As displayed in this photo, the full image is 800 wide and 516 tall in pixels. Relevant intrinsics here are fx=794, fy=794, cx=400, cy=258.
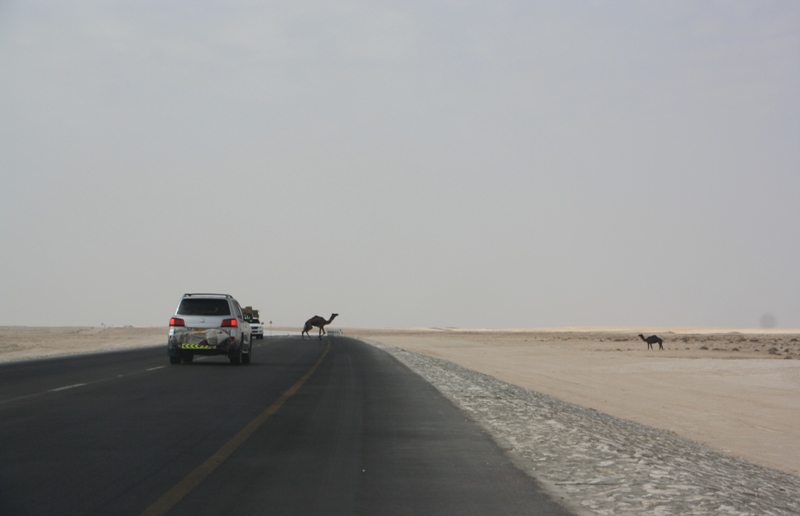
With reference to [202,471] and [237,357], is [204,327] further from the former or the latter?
[202,471]

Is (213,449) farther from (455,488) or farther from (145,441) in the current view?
(455,488)

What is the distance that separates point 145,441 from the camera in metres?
10.4

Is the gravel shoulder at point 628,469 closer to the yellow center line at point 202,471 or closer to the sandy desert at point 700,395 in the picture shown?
the sandy desert at point 700,395

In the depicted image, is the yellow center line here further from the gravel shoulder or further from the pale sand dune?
the pale sand dune

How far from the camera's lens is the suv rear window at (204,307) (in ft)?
88.3

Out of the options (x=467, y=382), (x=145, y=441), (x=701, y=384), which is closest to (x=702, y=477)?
(x=145, y=441)

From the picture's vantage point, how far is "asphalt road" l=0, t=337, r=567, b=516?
7.07m

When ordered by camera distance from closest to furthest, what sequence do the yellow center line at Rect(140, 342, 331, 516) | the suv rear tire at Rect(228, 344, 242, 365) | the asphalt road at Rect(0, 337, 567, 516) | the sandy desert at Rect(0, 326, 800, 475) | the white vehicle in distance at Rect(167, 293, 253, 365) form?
the yellow center line at Rect(140, 342, 331, 516) < the asphalt road at Rect(0, 337, 567, 516) < the sandy desert at Rect(0, 326, 800, 475) < the white vehicle in distance at Rect(167, 293, 253, 365) < the suv rear tire at Rect(228, 344, 242, 365)

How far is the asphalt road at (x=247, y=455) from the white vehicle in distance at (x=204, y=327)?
27.2 feet

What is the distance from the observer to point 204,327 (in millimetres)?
26609

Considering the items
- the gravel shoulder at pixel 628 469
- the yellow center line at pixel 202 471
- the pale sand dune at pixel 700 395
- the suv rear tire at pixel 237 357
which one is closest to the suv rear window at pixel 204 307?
the suv rear tire at pixel 237 357

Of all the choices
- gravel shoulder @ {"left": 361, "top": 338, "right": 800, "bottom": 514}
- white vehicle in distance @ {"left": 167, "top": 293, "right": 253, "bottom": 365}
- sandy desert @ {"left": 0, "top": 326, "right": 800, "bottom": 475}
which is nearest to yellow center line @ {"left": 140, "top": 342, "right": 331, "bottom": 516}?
gravel shoulder @ {"left": 361, "top": 338, "right": 800, "bottom": 514}

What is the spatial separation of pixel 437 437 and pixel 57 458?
4923 mm

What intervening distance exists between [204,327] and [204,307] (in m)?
0.82
